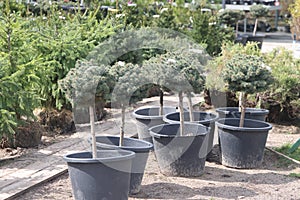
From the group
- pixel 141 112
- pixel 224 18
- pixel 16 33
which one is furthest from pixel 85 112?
pixel 224 18

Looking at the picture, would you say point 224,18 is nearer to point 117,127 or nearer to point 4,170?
point 117,127

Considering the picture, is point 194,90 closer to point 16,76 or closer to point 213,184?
point 213,184

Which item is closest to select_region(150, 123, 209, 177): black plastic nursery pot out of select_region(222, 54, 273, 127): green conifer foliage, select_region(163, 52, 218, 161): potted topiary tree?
select_region(163, 52, 218, 161): potted topiary tree

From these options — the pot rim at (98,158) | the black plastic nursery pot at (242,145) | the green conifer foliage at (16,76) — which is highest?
the green conifer foliage at (16,76)

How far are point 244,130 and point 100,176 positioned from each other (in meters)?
2.11

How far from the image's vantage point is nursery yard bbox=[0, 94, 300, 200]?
16.4 feet

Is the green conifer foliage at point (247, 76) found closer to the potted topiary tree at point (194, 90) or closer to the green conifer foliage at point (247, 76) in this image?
the green conifer foliage at point (247, 76)

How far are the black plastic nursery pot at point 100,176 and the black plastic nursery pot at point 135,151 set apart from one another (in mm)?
376

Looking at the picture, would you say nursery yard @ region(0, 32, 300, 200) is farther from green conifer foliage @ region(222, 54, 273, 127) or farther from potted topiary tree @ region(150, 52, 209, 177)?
green conifer foliage @ region(222, 54, 273, 127)

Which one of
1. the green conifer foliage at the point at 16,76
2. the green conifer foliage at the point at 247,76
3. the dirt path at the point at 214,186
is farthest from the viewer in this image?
the green conifer foliage at the point at 247,76

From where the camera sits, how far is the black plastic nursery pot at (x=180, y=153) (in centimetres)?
542

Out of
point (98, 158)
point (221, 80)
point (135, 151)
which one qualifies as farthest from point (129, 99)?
point (221, 80)

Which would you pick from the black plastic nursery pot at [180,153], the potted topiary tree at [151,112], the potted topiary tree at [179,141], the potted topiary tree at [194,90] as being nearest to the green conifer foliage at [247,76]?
the potted topiary tree at [194,90]

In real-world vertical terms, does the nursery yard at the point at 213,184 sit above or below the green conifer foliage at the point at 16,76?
below
